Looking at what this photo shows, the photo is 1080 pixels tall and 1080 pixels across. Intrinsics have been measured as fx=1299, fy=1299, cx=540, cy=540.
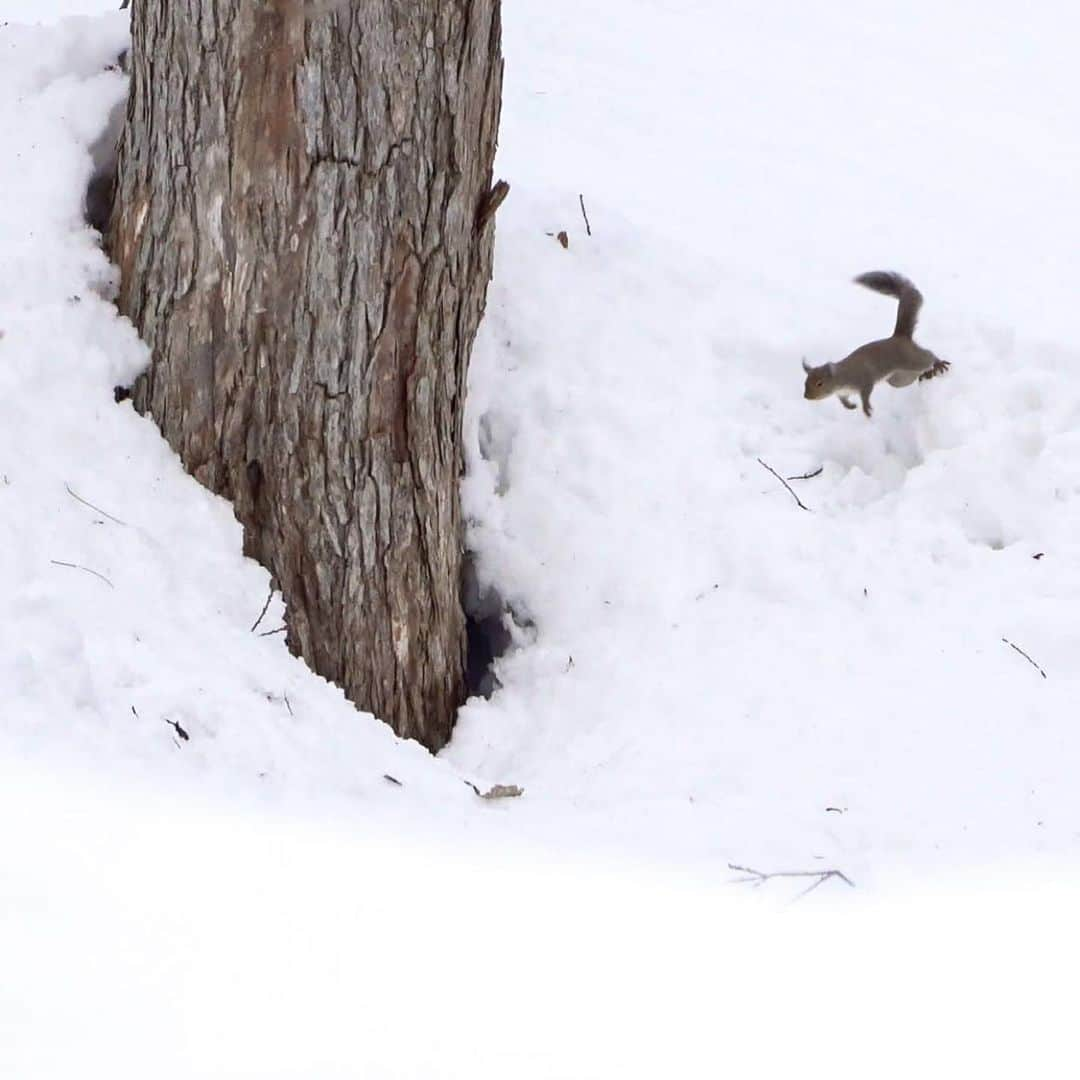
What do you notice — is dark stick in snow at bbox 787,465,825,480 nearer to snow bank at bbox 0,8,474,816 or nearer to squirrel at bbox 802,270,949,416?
squirrel at bbox 802,270,949,416

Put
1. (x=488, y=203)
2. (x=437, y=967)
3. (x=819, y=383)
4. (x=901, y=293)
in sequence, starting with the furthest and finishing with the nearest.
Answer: (x=901, y=293)
(x=819, y=383)
(x=488, y=203)
(x=437, y=967)

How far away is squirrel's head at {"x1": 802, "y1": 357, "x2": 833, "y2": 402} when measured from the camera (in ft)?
13.0

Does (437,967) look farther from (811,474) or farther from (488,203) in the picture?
(811,474)

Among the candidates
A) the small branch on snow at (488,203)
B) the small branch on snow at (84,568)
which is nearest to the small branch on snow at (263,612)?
the small branch on snow at (84,568)

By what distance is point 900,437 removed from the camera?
398 cm

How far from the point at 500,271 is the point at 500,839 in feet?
6.55

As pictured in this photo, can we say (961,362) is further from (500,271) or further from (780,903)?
(780,903)

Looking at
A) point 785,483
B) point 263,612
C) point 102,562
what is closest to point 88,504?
point 102,562

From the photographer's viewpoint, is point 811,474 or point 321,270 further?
point 811,474

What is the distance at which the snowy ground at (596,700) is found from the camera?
1.85 meters

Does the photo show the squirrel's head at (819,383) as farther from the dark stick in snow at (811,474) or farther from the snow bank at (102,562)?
the snow bank at (102,562)

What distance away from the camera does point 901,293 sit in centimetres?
411

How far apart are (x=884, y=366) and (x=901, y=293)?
287 millimetres

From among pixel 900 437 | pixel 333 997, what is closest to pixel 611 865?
pixel 333 997
